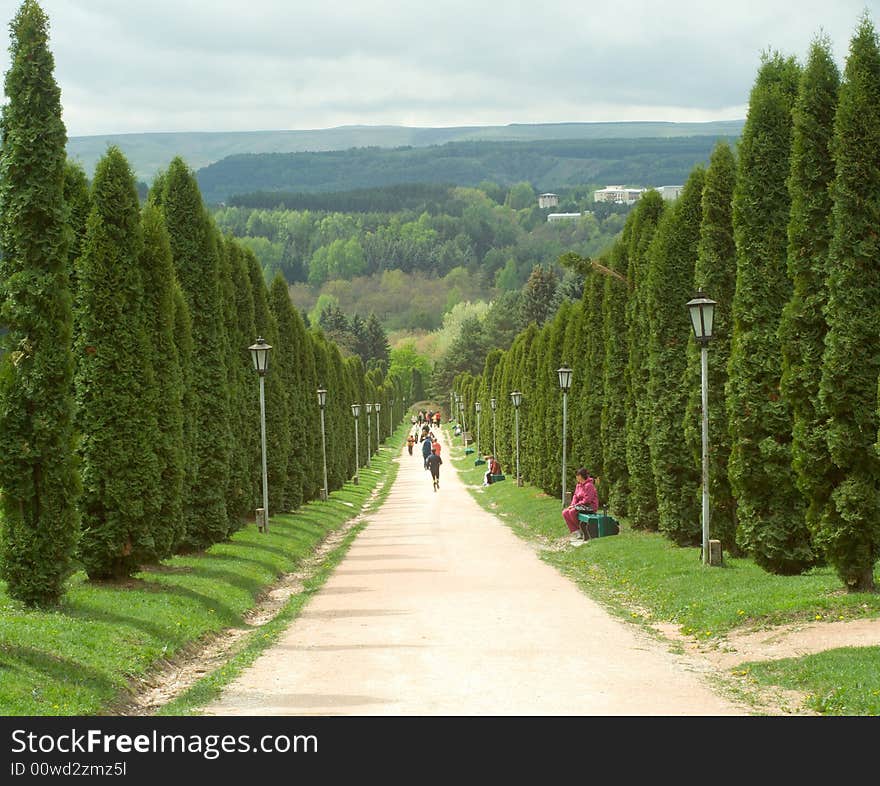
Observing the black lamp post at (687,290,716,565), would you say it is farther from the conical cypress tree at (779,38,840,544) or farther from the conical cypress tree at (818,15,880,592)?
the conical cypress tree at (818,15,880,592)

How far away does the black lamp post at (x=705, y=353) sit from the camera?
17688 millimetres

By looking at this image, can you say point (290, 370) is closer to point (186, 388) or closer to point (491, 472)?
point (186, 388)

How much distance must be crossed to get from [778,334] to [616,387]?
12.7 meters

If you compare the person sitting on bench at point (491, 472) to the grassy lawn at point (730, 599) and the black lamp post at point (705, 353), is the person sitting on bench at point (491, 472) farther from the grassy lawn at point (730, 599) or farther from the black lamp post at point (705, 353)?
the black lamp post at point (705, 353)

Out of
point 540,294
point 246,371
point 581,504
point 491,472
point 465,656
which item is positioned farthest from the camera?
point 540,294

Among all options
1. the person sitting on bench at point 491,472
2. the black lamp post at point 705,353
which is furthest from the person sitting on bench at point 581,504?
the person sitting on bench at point 491,472

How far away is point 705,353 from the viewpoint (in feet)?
59.2

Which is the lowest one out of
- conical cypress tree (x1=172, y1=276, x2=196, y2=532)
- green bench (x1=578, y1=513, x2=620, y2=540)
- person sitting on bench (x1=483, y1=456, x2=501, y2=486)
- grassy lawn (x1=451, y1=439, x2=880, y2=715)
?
person sitting on bench (x1=483, y1=456, x2=501, y2=486)

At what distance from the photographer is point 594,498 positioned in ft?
82.2

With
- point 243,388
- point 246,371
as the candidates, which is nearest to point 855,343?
point 243,388

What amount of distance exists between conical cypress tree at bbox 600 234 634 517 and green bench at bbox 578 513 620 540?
2.68 metres

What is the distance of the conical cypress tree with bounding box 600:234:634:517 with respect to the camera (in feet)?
89.1

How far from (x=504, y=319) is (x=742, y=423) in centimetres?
10870

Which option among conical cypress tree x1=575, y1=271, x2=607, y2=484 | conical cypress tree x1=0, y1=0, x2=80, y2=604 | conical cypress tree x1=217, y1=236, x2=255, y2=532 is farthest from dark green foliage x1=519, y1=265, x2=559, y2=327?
conical cypress tree x1=0, y1=0, x2=80, y2=604
